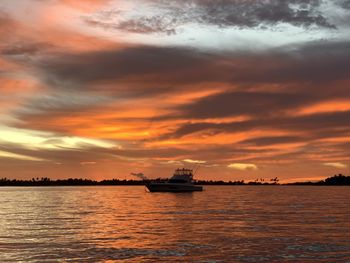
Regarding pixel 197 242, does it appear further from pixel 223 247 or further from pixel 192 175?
pixel 192 175

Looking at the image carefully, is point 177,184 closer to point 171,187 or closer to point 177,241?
point 171,187

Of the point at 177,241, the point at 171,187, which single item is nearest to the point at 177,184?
the point at 171,187

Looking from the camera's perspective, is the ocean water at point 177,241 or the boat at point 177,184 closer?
the ocean water at point 177,241

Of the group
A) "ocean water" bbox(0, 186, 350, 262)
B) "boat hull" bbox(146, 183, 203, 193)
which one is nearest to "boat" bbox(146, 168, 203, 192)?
"boat hull" bbox(146, 183, 203, 193)

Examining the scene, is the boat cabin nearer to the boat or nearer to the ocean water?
the boat

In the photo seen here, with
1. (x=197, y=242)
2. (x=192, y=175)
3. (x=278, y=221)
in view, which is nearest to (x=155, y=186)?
(x=192, y=175)

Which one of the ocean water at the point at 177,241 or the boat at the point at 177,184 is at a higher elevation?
A: the boat at the point at 177,184

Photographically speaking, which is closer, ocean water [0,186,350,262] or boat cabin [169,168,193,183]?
ocean water [0,186,350,262]

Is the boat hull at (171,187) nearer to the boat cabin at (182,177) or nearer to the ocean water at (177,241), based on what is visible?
the boat cabin at (182,177)

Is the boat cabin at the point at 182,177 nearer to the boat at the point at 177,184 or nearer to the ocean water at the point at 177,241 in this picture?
the boat at the point at 177,184

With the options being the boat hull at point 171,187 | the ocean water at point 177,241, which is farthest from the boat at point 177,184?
the ocean water at point 177,241

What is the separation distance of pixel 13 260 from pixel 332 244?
81.3 feet

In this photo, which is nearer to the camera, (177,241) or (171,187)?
(177,241)

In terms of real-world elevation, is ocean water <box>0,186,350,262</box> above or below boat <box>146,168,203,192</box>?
below
